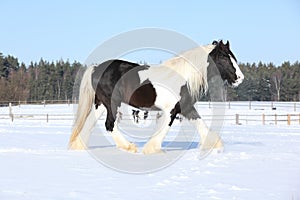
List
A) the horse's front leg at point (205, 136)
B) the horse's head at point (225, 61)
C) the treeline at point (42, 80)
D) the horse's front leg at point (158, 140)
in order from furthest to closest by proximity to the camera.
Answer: the treeline at point (42, 80) → the horse's head at point (225, 61) → the horse's front leg at point (205, 136) → the horse's front leg at point (158, 140)

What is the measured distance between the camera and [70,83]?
6988cm

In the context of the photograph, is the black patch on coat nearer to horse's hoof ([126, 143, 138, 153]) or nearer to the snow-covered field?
horse's hoof ([126, 143, 138, 153])

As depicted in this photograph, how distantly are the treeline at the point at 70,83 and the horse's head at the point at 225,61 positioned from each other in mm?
51575

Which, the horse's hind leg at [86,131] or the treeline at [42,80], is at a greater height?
the treeline at [42,80]

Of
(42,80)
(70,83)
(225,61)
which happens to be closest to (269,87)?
(70,83)

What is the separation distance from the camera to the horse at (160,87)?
6.73 m

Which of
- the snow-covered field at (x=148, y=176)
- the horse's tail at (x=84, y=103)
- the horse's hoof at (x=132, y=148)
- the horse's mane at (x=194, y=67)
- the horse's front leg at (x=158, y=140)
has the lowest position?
the snow-covered field at (x=148, y=176)

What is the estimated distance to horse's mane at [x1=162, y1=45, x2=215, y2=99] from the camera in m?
6.80

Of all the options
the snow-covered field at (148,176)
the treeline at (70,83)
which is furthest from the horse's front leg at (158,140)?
the treeline at (70,83)

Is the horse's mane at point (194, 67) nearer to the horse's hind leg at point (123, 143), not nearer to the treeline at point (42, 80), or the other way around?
the horse's hind leg at point (123, 143)

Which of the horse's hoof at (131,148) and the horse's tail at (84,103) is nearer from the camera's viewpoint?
the horse's hoof at (131,148)

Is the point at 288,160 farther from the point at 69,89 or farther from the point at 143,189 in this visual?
the point at 69,89

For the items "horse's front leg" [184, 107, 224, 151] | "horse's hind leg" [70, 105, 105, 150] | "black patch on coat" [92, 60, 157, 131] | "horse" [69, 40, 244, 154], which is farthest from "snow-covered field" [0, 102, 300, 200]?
"black patch on coat" [92, 60, 157, 131]

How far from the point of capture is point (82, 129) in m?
7.47
